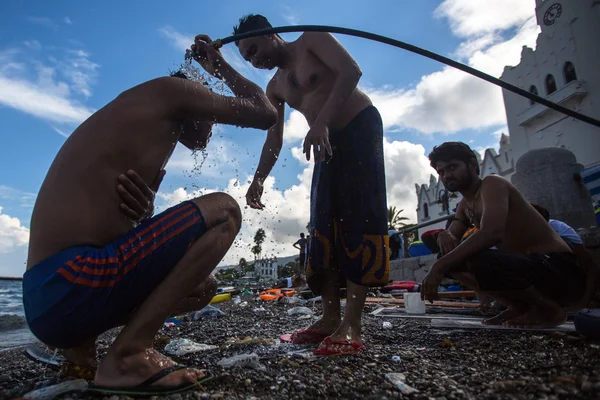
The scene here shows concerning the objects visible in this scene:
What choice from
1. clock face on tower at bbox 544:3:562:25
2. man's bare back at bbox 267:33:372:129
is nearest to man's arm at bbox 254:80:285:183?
man's bare back at bbox 267:33:372:129

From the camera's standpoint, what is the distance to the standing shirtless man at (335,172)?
8.76 ft

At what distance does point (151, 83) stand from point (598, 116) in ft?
83.4

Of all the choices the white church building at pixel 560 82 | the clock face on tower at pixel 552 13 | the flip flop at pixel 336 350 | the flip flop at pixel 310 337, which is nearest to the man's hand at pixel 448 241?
the flip flop at pixel 310 337

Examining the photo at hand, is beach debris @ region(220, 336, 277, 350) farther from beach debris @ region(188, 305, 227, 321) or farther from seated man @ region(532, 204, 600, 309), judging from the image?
seated man @ region(532, 204, 600, 309)

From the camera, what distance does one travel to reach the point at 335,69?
112 inches

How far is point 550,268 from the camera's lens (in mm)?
3170

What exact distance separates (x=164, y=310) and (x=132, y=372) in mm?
279

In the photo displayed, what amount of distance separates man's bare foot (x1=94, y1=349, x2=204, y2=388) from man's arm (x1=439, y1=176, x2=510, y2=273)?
7.73 feet

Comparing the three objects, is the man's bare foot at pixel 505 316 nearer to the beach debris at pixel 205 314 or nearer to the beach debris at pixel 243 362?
the beach debris at pixel 243 362

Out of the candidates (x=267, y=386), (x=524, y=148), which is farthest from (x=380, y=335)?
(x=524, y=148)

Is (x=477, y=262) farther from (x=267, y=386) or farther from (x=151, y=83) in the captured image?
(x=151, y=83)

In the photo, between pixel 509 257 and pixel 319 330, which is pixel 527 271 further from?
pixel 319 330

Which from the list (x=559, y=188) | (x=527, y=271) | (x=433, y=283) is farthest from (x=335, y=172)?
(x=559, y=188)

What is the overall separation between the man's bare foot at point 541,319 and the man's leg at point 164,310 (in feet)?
9.30
